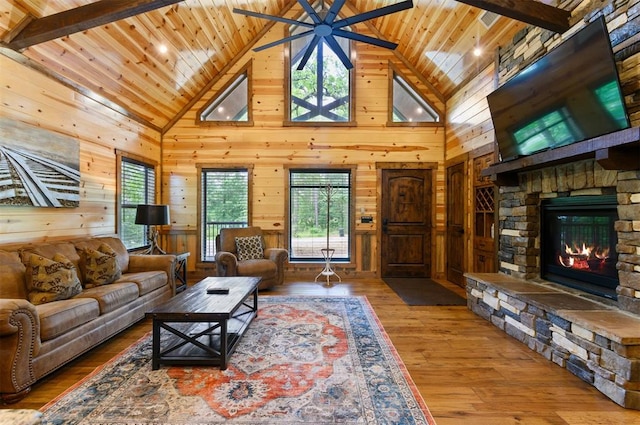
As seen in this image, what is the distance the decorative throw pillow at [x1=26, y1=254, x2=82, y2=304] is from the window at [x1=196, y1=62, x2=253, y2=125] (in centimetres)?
386

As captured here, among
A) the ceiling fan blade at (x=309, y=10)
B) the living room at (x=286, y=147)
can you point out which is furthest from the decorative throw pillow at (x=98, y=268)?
the ceiling fan blade at (x=309, y=10)

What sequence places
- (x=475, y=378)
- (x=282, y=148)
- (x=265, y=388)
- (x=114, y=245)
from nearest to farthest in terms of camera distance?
(x=265, y=388)
(x=475, y=378)
(x=114, y=245)
(x=282, y=148)

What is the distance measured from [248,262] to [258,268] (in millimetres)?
223

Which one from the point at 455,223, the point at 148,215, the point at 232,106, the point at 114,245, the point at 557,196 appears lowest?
the point at 114,245

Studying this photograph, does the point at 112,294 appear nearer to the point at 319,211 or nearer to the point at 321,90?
the point at 319,211

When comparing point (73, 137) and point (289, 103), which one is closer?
point (73, 137)

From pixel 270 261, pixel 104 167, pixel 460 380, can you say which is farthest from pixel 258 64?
pixel 460 380

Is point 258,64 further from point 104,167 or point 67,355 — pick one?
point 67,355

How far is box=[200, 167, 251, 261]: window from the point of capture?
20.1 feet

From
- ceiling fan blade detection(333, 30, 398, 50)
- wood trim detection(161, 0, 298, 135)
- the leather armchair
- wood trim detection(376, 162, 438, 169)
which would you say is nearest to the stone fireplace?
ceiling fan blade detection(333, 30, 398, 50)

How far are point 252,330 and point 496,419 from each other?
7.47ft

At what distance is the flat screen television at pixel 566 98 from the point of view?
7.94 ft

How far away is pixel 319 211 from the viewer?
622 cm

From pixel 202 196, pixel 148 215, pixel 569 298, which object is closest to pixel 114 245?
pixel 148 215
